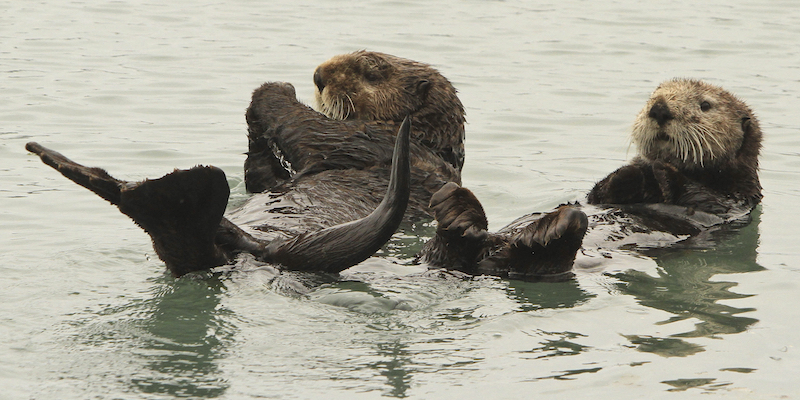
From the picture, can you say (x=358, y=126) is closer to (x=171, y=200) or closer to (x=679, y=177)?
(x=679, y=177)

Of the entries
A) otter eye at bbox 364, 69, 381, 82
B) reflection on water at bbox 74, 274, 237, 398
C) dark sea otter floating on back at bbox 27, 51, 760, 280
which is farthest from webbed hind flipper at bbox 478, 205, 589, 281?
otter eye at bbox 364, 69, 381, 82

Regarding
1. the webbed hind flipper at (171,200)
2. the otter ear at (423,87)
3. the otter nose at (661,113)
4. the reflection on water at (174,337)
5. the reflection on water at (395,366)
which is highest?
the otter ear at (423,87)

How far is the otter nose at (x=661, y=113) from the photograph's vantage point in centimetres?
492

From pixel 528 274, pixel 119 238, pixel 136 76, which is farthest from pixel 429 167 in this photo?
pixel 136 76

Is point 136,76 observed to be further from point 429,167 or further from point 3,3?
point 429,167

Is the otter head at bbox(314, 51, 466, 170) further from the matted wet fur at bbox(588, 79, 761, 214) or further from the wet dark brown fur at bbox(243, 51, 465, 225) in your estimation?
the matted wet fur at bbox(588, 79, 761, 214)

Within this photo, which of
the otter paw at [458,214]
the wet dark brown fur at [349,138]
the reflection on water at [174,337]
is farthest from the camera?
the wet dark brown fur at [349,138]

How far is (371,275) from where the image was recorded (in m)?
3.85

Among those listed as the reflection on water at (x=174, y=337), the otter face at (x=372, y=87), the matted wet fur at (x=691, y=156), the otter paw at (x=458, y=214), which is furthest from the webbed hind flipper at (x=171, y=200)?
the matted wet fur at (x=691, y=156)

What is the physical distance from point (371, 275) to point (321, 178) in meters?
1.05

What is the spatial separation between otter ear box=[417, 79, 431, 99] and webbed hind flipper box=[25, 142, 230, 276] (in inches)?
79.7

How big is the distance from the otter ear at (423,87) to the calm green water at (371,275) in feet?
2.84

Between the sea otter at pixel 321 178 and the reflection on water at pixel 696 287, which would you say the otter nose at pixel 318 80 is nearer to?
the sea otter at pixel 321 178

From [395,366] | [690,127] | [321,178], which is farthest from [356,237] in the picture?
[690,127]
